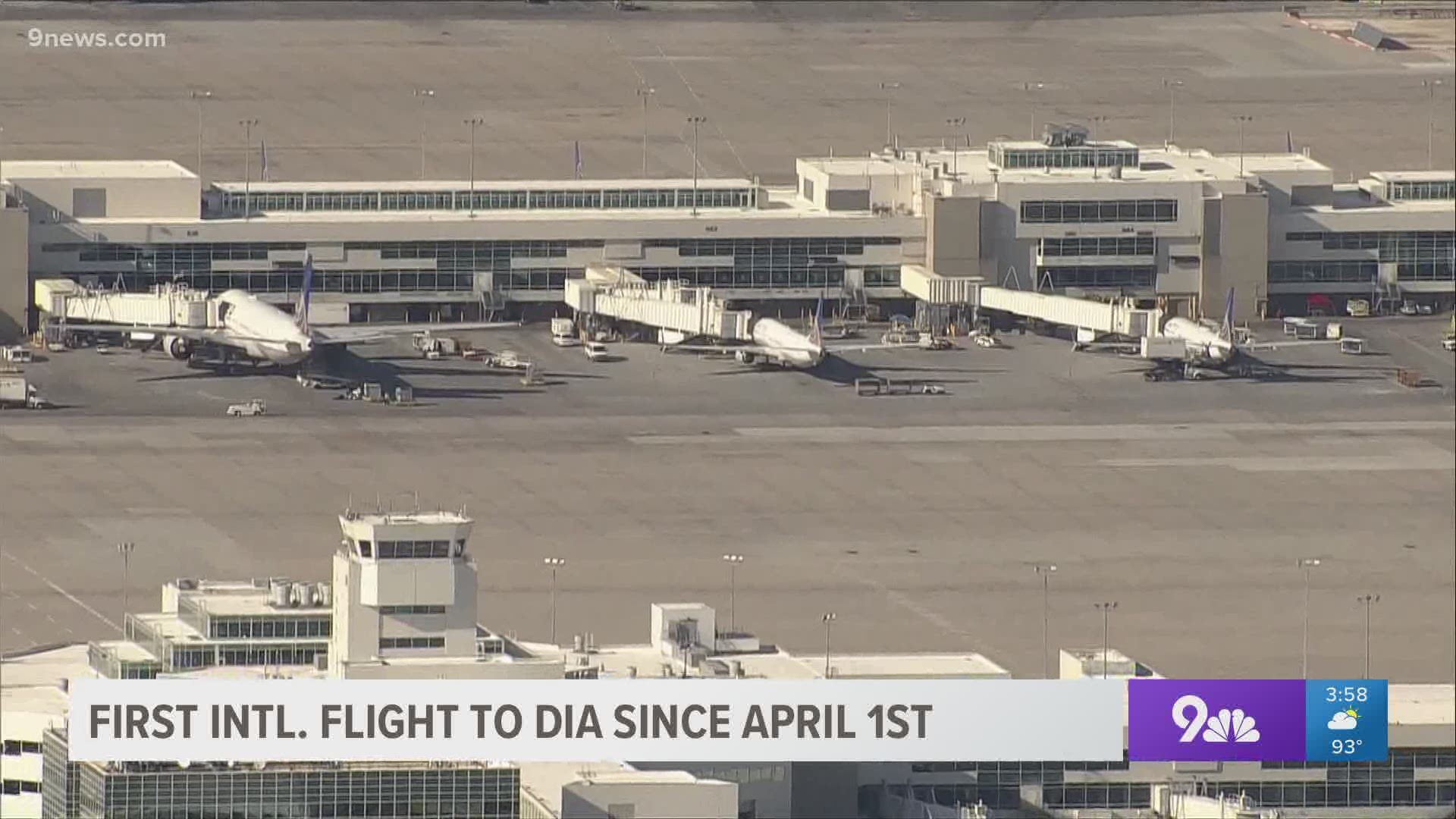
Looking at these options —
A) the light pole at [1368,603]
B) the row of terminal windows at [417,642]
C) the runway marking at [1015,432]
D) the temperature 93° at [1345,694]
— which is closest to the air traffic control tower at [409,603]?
the row of terminal windows at [417,642]

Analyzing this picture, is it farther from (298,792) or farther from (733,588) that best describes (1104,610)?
(298,792)

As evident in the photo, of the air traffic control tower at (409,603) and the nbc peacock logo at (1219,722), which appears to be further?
the air traffic control tower at (409,603)

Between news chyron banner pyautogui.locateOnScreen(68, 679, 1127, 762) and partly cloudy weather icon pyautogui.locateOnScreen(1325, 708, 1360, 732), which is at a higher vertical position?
news chyron banner pyautogui.locateOnScreen(68, 679, 1127, 762)

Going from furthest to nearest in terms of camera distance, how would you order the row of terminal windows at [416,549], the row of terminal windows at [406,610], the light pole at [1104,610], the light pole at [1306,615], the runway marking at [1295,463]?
the runway marking at [1295,463] → the light pole at [1104,610] → the light pole at [1306,615] → the row of terminal windows at [416,549] → the row of terminal windows at [406,610]

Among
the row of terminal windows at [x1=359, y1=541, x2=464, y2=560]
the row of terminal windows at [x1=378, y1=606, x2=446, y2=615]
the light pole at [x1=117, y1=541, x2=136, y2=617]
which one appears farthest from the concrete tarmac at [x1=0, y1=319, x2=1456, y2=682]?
the row of terminal windows at [x1=378, y1=606, x2=446, y2=615]

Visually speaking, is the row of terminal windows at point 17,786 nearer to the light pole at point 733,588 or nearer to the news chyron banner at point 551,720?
the light pole at point 733,588

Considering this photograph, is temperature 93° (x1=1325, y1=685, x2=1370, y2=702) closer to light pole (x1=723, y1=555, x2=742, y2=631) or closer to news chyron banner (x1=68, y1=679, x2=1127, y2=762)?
news chyron banner (x1=68, y1=679, x2=1127, y2=762)

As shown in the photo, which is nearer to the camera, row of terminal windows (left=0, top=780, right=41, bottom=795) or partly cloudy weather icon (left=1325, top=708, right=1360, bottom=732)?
partly cloudy weather icon (left=1325, top=708, right=1360, bottom=732)
